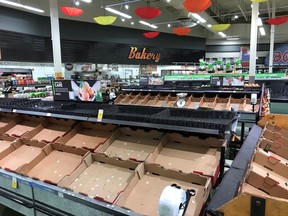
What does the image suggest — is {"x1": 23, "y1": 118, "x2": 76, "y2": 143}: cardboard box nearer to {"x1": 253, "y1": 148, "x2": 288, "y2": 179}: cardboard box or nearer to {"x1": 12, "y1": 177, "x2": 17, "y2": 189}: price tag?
{"x1": 12, "y1": 177, "x2": 17, "y2": 189}: price tag

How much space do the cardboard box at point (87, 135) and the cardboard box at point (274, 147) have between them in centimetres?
178

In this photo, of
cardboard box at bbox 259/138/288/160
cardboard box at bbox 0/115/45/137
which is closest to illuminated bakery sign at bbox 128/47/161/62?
cardboard box at bbox 0/115/45/137

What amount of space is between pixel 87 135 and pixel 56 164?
57 cm

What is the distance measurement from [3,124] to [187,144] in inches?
120

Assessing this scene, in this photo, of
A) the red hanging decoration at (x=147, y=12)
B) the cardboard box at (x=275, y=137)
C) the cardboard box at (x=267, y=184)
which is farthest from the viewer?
the red hanging decoration at (x=147, y=12)

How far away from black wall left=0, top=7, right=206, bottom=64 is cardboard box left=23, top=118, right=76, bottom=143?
853cm

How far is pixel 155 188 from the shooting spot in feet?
6.92

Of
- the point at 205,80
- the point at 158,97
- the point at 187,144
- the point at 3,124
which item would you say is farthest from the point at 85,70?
the point at 187,144

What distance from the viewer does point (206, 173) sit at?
84.0 inches

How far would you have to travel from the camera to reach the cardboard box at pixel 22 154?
109 inches

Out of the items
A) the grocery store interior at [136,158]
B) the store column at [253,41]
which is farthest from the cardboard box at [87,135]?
the store column at [253,41]

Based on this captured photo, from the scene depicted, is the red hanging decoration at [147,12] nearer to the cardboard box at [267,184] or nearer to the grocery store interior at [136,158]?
the grocery store interior at [136,158]

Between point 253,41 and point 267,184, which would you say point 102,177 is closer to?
point 267,184

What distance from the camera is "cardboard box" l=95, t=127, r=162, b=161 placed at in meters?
2.55
